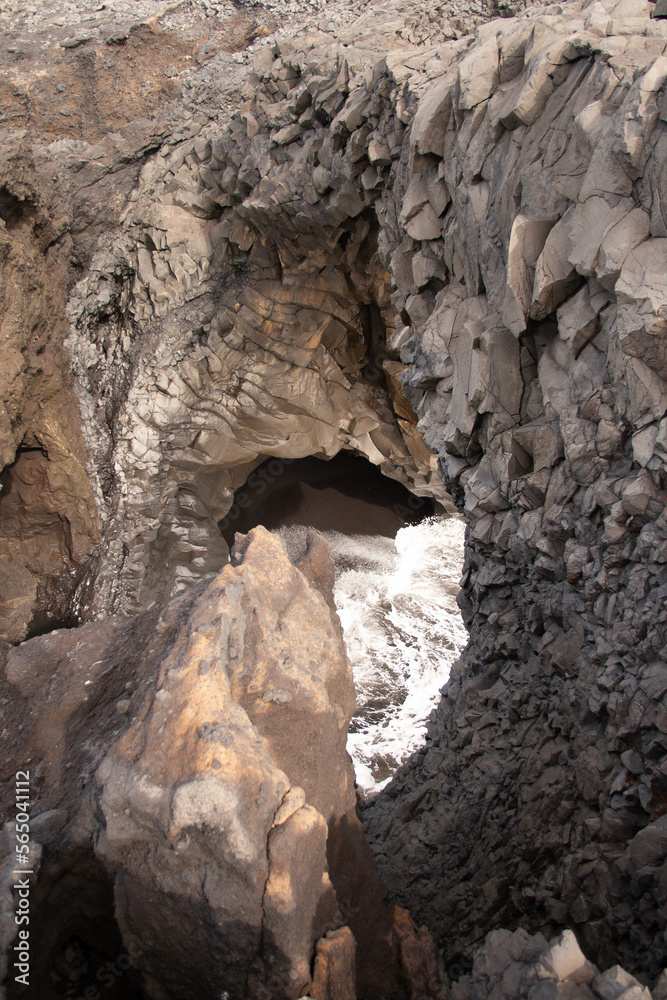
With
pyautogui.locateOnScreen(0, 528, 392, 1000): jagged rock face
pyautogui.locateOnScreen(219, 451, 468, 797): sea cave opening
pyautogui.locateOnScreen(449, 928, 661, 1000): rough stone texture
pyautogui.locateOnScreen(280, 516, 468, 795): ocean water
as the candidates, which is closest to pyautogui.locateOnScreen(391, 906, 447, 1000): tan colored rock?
pyautogui.locateOnScreen(0, 528, 392, 1000): jagged rock face

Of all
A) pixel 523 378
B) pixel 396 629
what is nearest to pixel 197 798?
pixel 523 378

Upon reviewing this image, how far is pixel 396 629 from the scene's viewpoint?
7.38 m

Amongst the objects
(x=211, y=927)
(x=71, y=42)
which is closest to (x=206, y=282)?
(x=71, y=42)

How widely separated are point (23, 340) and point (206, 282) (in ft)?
5.76

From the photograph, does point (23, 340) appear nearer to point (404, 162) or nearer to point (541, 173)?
point (404, 162)

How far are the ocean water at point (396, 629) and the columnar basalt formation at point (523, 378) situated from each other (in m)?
2.39

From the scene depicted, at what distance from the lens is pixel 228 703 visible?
1792mm

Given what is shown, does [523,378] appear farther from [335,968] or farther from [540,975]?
[335,968]

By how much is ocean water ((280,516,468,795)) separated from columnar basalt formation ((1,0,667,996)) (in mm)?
2389

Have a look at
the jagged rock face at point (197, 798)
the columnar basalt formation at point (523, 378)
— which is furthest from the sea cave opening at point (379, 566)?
the jagged rock face at point (197, 798)

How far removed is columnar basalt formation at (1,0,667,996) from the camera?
220cm

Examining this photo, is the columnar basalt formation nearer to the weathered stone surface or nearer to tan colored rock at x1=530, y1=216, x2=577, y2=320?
tan colored rock at x1=530, y1=216, x2=577, y2=320

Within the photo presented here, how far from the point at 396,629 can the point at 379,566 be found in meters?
1.14

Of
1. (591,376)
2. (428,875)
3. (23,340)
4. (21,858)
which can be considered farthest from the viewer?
(23,340)
